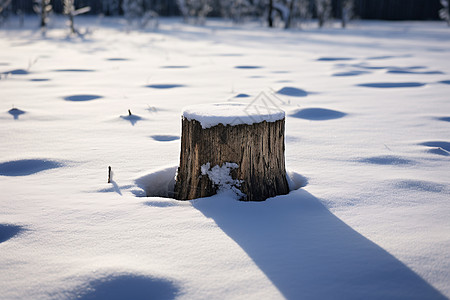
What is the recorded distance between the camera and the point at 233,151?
192cm

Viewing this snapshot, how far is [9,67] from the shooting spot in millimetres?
6090

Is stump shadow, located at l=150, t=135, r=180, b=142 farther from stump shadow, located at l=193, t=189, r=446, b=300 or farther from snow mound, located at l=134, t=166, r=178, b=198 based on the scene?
stump shadow, located at l=193, t=189, r=446, b=300

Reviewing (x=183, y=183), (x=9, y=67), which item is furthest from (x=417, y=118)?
(x=9, y=67)

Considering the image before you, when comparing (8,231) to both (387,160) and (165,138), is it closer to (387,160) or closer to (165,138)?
(165,138)

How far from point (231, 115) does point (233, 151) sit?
0.56 ft

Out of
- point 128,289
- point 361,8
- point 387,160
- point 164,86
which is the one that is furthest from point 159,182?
point 361,8

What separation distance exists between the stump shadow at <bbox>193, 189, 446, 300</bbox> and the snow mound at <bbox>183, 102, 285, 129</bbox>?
36 cm

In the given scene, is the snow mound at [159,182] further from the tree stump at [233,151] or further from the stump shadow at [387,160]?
the stump shadow at [387,160]

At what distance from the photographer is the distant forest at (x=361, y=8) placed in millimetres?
21531

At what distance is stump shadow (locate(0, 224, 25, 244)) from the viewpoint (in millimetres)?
1619

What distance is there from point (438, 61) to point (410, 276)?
6584 millimetres

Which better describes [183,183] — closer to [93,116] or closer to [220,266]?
[220,266]

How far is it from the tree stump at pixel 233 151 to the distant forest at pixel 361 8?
21.8 metres

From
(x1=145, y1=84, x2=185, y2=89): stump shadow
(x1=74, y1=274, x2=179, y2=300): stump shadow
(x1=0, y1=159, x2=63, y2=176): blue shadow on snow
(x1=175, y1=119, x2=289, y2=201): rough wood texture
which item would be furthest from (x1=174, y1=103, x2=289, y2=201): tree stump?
(x1=145, y1=84, x2=185, y2=89): stump shadow
